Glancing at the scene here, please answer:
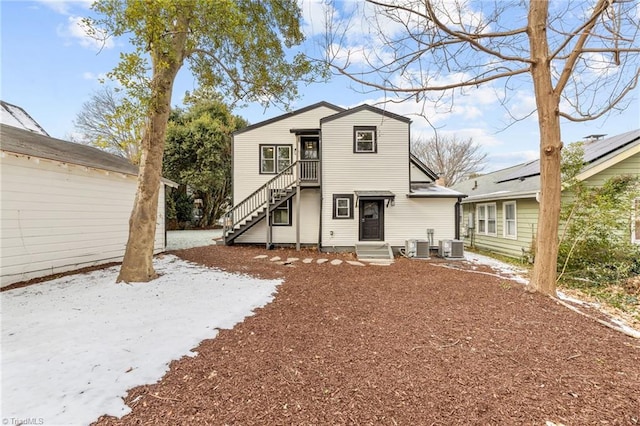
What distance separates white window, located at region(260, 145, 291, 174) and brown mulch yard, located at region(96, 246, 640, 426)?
819 centimetres

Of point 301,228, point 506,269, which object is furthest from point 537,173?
point 301,228

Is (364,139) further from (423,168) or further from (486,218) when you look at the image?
(486,218)

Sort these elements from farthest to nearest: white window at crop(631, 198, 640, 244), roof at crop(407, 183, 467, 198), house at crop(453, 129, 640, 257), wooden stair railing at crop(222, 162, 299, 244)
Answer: wooden stair railing at crop(222, 162, 299, 244) < roof at crop(407, 183, 467, 198) < house at crop(453, 129, 640, 257) < white window at crop(631, 198, 640, 244)

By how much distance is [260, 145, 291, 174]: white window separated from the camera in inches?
479

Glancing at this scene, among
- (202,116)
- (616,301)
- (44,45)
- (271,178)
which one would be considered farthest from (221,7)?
(202,116)

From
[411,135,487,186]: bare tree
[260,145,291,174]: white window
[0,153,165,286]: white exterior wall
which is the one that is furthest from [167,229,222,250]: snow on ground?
[411,135,487,186]: bare tree

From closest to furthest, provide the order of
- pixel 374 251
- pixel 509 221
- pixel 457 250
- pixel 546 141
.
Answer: pixel 546 141 < pixel 457 250 < pixel 374 251 < pixel 509 221

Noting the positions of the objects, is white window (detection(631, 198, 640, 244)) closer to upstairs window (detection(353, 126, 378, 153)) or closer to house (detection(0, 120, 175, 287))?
upstairs window (detection(353, 126, 378, 153))

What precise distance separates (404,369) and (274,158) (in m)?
10.6

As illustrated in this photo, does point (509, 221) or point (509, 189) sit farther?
point (509, 189)

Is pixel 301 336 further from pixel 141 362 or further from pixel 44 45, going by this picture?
pixel 44 45

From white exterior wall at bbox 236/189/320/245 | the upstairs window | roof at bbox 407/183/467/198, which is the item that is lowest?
white exterior wall at bbox 236/189/320/245

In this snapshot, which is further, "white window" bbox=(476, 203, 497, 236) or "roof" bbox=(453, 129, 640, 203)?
"white window" bbox=(476, 203, 497, 236)

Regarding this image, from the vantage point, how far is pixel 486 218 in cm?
1213
